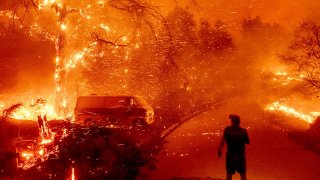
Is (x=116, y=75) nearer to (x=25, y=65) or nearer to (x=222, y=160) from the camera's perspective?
(x=25, y=65)

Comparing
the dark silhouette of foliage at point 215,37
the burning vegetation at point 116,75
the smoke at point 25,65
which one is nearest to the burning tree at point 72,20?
the burning vegetation at point 116,75

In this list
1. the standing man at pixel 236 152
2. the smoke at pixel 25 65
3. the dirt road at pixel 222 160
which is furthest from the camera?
the smoke at pixel 25 65

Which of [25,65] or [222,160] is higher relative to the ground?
[25,65]

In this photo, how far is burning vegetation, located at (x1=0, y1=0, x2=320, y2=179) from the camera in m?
8.33

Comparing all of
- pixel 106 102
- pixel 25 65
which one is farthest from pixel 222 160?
pixel 25 65

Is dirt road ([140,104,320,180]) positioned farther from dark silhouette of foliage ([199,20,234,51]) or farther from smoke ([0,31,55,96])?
dark silhouette of foliage ([199,20,234,51])

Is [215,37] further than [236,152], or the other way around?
[215,37]

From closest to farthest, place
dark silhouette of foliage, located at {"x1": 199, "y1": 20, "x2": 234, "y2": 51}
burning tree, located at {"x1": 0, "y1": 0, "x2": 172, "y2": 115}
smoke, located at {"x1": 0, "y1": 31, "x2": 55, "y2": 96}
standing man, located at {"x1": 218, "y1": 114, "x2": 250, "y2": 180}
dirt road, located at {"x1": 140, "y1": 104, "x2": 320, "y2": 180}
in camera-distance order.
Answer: standing man, located at {"x1": 218, "y1": 114, "x2": 250, "y2": 180} < dirt road, located at {"x1": 140, "y1": 104, "x2": 320, "y2": 180} < burning tree, located at {"x1": 0, "y1": 0, "x2": 172, "y2": 115} < smoke, located at {"x1": 0, "y1": 31, "x2": 55, "y2": 96} < dark silhouette of foliage, located at {"x1": 199, "y1": 20, "x2": 234, "y2": 51}

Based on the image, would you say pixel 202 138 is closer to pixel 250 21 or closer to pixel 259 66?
pixel 259 66

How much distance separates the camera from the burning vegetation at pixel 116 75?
8.33 metres

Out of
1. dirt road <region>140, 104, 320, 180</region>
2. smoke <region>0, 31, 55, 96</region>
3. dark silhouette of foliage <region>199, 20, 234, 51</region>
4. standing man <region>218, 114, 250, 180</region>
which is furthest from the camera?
dark silhouette of foliage <region>199, 20, 234, 51</region>

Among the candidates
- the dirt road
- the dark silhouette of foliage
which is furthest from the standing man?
the dark silhouette of foliage

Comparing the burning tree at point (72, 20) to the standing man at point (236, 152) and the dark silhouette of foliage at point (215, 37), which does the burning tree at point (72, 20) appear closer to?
the standing man at point (236, 152)

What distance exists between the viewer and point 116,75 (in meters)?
27.3
